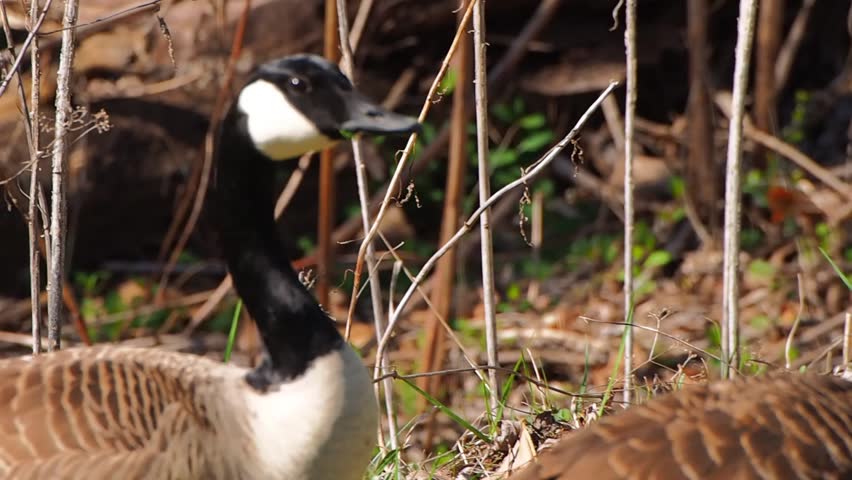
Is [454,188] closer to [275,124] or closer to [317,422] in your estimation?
[275,124]

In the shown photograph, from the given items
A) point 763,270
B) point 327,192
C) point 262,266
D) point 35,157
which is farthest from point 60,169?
point 763,270

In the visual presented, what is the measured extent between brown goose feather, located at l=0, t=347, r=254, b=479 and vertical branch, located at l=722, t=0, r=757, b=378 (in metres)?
1.56

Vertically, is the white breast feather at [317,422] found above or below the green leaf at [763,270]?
above

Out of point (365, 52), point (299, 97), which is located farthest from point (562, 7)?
point (299, 97)

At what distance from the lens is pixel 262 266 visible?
3086 mm

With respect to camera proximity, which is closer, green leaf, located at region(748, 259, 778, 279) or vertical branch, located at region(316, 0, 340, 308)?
vertical branch, located at region(316, 0, 340, 308)

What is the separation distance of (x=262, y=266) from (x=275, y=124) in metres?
0.37

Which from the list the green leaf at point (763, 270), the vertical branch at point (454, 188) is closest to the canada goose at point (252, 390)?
the vertical branch at point (454, 188)

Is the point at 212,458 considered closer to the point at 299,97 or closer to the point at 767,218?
the point at 299,97

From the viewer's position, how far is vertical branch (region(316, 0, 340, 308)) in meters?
4.51

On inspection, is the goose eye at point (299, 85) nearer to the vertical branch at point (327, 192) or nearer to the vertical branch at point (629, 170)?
the vertical branch at point (629, 170)

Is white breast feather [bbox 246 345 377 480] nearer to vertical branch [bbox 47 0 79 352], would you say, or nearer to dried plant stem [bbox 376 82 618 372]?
dried plant stem [bbox 376 82 618 372]

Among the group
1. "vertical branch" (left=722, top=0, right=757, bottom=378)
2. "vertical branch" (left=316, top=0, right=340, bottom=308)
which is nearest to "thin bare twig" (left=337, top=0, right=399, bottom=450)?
"vertical branch" (left=316, top=0, right=340, bottom=308)

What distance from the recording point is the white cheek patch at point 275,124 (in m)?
2.94
